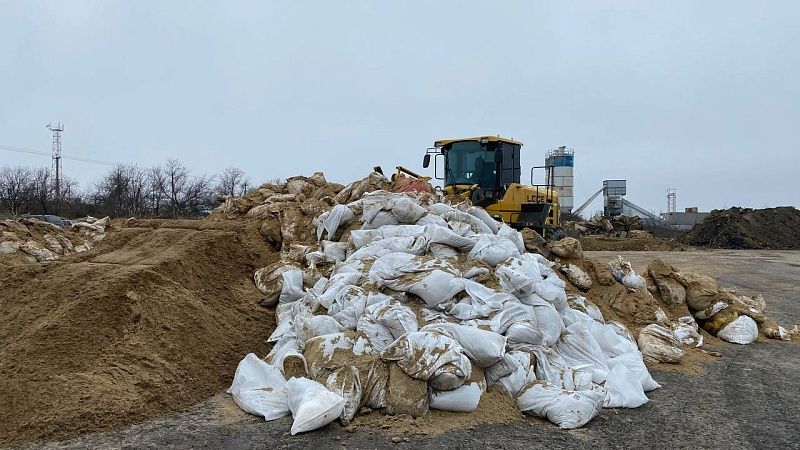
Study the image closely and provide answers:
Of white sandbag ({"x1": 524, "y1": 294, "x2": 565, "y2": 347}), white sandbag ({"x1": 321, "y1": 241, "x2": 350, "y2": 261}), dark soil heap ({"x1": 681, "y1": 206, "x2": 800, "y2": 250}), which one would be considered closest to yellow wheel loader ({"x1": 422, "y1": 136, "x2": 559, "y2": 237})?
white sandbag ({"x1": 321, "y1": 241, "x2": 350, "y2": 261})

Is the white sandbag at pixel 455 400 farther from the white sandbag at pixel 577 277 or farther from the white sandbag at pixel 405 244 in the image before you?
the white sandbag at pixel 577 277

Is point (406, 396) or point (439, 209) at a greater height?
point (439, 209)

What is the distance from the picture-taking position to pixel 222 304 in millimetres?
5227

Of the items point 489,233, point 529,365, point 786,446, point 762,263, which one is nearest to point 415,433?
point 529,365

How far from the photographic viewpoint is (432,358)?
144 inches

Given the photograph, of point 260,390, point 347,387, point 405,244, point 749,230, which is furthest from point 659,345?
point 749,230

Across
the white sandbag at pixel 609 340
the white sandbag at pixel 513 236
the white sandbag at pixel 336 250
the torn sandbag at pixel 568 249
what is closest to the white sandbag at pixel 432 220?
the white sandbag at pixel 513 236

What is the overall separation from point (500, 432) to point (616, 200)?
34.7 m

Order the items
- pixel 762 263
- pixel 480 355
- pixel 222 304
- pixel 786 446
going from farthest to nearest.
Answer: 1. pixel 762 263
2. pixel 222 304
3. pixel 480 355
4. pixel 786 446

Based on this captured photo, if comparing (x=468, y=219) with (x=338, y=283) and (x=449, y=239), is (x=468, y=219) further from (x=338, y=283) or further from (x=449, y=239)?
(x=338, y=283)

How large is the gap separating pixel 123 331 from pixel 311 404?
Answer: 175cm

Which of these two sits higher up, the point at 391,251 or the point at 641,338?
the point at 391,251

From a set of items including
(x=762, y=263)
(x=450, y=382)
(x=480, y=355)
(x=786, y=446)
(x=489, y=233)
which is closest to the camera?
(x=786, y=446)

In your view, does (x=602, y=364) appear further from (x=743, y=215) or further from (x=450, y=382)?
(x=743, y=215)
